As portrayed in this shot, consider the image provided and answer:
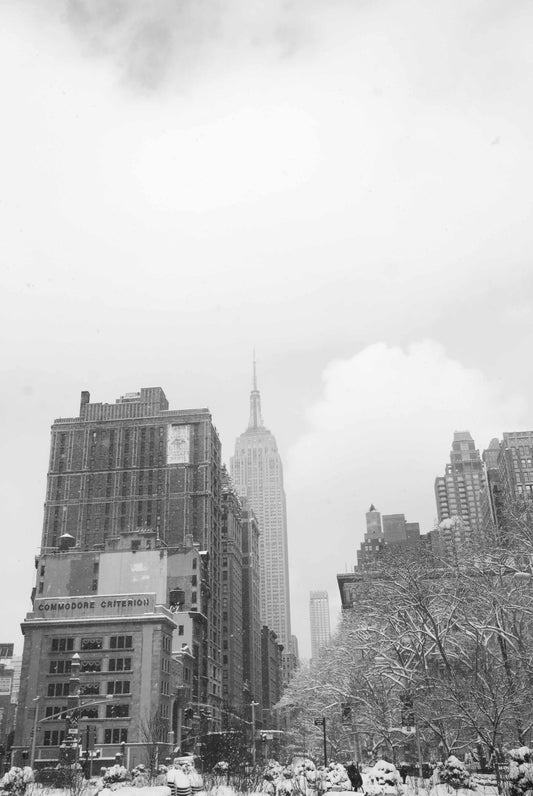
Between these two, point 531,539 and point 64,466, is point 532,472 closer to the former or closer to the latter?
point 64,466

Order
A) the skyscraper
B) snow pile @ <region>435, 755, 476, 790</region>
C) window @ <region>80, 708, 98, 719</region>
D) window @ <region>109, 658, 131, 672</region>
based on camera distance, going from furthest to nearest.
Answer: the skyscraper < window @ <region>109, 658, 131, 672</region> < window @ <region>80, 708, 98, 719</region> < snow pile @ <region>435, 755, 476, 790</region>

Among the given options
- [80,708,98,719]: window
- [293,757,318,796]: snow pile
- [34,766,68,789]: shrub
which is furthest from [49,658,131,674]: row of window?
[293,757,318,796]: snow pile

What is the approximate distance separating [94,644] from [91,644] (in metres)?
0.30

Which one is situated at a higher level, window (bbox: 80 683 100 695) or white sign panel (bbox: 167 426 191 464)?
white sign panel (bbox: 167 426 191 464)

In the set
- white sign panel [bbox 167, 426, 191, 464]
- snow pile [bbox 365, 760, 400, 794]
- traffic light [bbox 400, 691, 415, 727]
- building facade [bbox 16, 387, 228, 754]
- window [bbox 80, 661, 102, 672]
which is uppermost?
white sign panel [bbox 167, 426, 191, 464]

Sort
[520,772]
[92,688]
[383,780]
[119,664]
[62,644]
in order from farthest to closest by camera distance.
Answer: [62,644]
[119,664]
[92,688]
[383,780]
[520,772]

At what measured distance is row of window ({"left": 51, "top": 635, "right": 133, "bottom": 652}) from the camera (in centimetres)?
7981

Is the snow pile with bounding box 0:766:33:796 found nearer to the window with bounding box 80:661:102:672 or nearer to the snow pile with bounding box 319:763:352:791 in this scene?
the snow pile with bounding box 319:763:352:791

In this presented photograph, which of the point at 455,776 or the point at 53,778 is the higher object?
the point at 53,778

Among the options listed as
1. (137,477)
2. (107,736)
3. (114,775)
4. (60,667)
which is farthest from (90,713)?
(137,477)

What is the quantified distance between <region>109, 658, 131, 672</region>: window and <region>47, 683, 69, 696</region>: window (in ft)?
14.6

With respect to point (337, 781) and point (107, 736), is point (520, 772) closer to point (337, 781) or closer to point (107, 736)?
point (337, 781)

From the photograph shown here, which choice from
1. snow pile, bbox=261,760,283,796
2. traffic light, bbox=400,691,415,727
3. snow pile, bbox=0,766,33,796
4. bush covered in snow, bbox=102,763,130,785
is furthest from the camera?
bush covered in snow, bbox=102,763,130,785

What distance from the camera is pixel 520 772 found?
24625 millimetres
